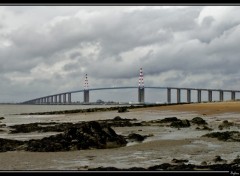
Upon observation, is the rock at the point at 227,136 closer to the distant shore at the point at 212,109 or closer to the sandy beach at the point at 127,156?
the sandy beach at the point at 127,156

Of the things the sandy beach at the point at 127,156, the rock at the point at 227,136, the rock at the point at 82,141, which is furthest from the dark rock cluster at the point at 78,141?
the rock at the point at 227,136

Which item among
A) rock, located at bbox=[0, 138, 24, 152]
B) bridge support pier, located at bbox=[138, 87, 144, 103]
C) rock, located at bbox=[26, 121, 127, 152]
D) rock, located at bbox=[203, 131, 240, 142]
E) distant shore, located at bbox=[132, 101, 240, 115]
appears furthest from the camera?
bridge support pier, located at bbox=[138, 87, 144, 103]

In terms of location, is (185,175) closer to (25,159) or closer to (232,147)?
(25,159)

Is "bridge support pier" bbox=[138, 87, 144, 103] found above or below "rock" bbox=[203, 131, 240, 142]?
above

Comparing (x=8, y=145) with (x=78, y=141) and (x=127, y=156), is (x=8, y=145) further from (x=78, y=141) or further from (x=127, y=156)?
(x=127, y=156)

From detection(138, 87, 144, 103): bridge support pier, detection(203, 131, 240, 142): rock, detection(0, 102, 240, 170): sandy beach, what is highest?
detection(138, 87, 144, 103): bridge support pier

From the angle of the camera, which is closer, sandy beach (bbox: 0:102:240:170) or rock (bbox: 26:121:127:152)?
sandy beach (bbox: 0:102:240:170)

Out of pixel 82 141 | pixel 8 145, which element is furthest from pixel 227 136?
pixel 8 145

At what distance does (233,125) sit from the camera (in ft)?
70.5

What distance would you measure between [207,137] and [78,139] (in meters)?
5.12

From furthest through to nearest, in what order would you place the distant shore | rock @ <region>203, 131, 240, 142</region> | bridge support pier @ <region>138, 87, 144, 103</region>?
1. bridge support pier @ <region>138, 87, 144, 103</region>
2. the distant shore
3. rock @ <region>203, 131, 240, 142</region>

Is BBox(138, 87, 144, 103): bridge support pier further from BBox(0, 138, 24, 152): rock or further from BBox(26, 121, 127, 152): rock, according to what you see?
BBox(26, 121, 127, 152): rock

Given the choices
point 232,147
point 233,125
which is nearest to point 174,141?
point 232,147

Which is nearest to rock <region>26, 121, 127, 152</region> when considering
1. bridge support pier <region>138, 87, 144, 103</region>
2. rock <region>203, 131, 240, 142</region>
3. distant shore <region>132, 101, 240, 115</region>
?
rock <region>203, 131, 240, 142</region>
